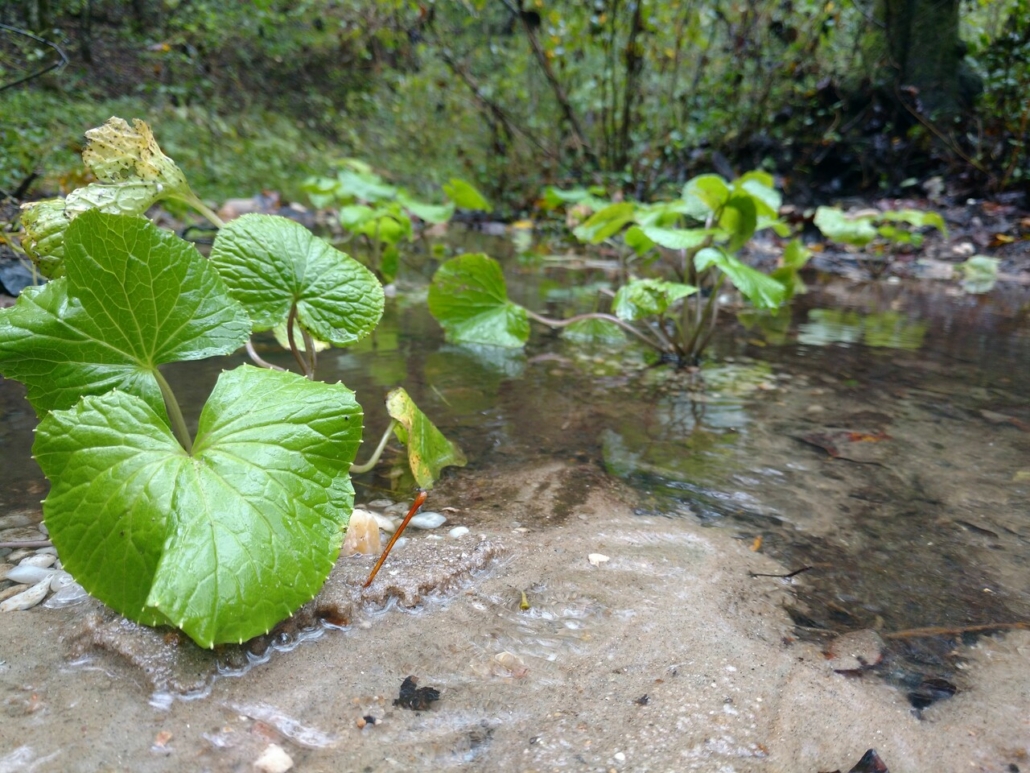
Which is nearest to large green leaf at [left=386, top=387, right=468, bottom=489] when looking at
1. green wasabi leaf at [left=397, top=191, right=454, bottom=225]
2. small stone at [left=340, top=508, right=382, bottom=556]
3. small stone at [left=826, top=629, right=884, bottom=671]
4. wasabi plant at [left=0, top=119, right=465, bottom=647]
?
small stone at [left=340, top=508, right=382, bottom=556]

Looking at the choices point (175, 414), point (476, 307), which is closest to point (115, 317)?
point (175, 414)

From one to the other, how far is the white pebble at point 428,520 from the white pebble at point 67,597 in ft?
1.44

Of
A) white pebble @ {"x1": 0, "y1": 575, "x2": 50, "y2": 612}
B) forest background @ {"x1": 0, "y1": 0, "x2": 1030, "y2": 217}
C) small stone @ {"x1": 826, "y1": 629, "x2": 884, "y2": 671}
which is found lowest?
small stone @ {"x1": 826, "y1": 629, "x2": 884, "y2": 671}

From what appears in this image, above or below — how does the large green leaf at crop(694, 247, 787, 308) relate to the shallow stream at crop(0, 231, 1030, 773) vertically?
above

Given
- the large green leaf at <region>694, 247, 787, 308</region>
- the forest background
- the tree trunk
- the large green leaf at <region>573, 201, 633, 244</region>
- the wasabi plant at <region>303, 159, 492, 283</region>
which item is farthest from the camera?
the tree trunk

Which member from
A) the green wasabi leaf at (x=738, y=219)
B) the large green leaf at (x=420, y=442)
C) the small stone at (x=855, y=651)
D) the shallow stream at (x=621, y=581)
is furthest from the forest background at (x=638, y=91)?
the small stone at (x=855, y=651)

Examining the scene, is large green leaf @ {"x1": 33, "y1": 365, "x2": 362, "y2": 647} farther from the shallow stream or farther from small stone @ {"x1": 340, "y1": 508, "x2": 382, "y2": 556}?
small stone @ {"x1": 340, "y1": 508, "x2": 382, "y2": 556}

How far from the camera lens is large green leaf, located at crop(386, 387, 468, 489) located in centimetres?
112

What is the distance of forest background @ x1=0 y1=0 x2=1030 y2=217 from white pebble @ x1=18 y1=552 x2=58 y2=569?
188 inches

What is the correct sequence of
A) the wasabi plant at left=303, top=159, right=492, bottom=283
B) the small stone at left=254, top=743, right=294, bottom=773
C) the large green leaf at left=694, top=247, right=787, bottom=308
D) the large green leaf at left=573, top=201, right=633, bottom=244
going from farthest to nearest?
the wasabi plant at left=303, top=159, right=492, bottom=283, the large green leaf at left=573, top=201, right=633, bottom=244, the large green leaf at left=694, top=247, right=787, bottom=308, the small stone at left=254, top=743, right=294, bottom=773

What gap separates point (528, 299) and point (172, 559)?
244 cm

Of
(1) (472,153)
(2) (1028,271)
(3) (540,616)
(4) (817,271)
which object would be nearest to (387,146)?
(1) (472,153)

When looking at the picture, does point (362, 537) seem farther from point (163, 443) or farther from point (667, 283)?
point (667, 283)

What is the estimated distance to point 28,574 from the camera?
91cm
